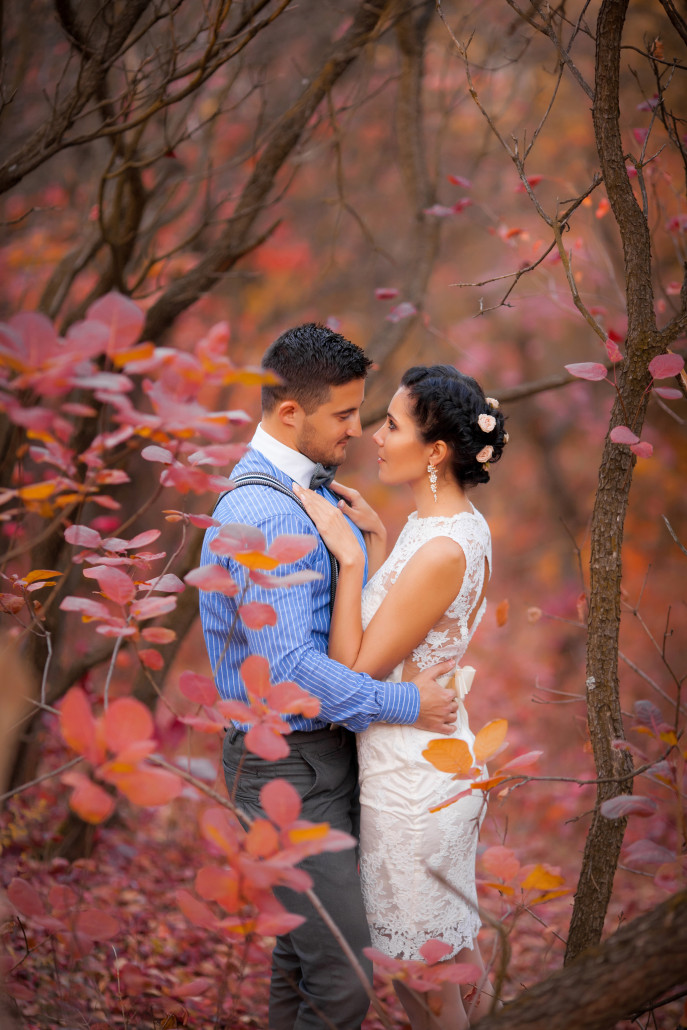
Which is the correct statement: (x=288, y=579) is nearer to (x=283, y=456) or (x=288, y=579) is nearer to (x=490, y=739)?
(x=490, y=739)

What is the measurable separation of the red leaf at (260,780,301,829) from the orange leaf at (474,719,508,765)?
538 mm

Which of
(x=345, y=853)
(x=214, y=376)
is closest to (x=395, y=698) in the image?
(x=345, y=853)

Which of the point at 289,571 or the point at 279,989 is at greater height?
the point at 289,571

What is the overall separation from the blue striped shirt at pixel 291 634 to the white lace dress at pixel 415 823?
157 millimetres

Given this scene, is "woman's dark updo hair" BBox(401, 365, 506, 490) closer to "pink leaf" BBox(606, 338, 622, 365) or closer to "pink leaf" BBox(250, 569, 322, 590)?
"pink leaf" BBox(606, 338, 622, 365)

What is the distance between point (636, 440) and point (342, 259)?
8062 millimetres

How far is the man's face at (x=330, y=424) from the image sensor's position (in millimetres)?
2301

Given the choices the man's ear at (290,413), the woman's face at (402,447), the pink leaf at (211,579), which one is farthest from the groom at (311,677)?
the pink leaf at (211,579)

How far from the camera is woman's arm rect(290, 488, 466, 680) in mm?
2152

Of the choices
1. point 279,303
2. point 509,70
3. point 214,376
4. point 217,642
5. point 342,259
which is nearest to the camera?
point 214,376

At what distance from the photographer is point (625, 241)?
6.44ft

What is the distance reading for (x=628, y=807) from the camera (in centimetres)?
154

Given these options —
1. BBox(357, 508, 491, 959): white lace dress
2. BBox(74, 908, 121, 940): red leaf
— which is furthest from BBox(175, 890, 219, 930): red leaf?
BBox(357, 508, 491, 959): white lace dress

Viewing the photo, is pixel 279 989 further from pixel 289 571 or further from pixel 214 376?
pixel 214 376
